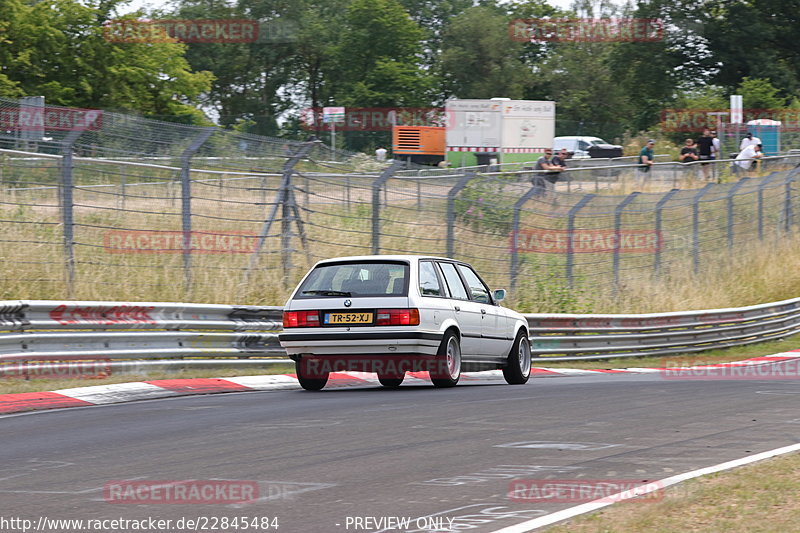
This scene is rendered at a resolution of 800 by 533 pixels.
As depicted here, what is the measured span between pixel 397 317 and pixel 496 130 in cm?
3589

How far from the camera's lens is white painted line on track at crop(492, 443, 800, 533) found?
5.70 metres

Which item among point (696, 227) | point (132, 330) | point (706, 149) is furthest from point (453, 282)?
point (706, 149)

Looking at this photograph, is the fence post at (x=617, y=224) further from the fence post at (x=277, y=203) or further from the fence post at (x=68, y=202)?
the fence post at (x=68, y=202)

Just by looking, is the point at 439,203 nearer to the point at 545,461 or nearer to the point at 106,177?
the point at 106,177

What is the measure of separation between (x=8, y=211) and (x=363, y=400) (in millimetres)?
5250

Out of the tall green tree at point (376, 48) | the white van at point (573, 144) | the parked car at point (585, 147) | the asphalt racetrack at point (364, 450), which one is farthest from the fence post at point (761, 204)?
the tall green tree at point (376, 48)

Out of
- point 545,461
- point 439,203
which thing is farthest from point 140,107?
point 545,461

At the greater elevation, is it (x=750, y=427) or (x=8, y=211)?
(x=8, y=211)

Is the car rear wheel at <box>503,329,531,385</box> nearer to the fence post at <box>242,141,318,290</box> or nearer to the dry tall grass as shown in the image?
the dry tall grass

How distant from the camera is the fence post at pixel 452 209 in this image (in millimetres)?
19109

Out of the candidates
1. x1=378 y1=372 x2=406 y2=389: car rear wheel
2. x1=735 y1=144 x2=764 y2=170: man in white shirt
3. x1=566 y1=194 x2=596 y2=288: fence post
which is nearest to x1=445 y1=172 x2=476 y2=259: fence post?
x1=566 y1=194 x2=596 y2=288: fence post

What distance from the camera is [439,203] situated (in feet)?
63.2

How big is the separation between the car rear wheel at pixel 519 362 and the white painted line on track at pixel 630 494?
6740 millimetres

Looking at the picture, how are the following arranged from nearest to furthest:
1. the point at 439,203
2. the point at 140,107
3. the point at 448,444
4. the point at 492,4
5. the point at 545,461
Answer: the point at 545,461 < the point at 448,444 < the point at 439,203 < the point at 140,107 < the point at 492,4
